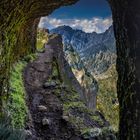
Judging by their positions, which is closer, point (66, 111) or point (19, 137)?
point (19, 137)

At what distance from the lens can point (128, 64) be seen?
23.1 feet

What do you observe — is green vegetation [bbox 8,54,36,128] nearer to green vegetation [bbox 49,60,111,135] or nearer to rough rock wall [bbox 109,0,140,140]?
green vegetation [bbox 49,60,111,135]

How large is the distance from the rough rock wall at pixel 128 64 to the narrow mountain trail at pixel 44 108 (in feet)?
29.5

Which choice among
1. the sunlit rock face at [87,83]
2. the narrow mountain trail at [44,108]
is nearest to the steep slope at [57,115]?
the narrow mountain trail at [44,108]

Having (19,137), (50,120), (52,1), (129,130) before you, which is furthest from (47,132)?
(129,130)

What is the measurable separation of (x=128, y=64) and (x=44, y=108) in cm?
1294

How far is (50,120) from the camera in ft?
59.6

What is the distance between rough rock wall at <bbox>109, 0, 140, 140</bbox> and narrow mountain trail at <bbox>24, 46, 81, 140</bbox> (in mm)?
8984

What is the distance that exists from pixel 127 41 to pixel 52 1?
12.4m

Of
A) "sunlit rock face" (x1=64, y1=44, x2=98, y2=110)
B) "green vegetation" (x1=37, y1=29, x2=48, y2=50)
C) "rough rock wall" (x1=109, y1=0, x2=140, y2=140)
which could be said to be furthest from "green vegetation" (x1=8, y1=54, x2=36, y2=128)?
"sunlit rock face" (x1=64, y1=44, x2=98, y2=110)

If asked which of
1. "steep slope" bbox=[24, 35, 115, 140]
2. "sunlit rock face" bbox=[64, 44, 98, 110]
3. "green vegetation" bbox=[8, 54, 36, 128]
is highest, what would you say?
"green vegetation" bbox=[8, 54, 36, 128]

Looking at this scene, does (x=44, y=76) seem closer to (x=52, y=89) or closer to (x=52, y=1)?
(x=52, y=89)

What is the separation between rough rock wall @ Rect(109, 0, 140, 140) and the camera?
22.1ft

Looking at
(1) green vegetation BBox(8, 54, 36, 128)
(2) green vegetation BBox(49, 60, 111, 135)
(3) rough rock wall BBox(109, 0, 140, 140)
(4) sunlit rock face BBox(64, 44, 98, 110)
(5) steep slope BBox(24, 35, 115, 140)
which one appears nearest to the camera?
(3) rough rock wall BBox(109, 0, 140, 140)
